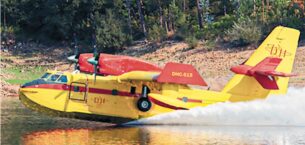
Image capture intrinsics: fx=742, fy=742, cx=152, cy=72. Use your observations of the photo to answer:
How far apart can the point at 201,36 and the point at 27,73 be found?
51.1ft

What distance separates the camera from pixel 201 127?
119 feet

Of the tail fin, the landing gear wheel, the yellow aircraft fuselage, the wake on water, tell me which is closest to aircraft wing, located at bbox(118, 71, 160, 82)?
the yellow aircraft fuselage

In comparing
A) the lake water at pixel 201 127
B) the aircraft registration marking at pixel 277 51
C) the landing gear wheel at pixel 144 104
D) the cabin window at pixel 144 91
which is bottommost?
the lake water at pixel 201 127

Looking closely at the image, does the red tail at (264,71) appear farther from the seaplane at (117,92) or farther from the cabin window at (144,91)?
the cabin window at (144,91)

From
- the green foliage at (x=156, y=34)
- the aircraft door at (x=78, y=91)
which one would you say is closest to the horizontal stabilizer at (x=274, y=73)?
A: the aircraft door at (x=78, y=91)

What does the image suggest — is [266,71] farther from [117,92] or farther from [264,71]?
[117,92]

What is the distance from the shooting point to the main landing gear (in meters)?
35.5

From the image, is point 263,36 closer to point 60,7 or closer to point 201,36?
point 201,36

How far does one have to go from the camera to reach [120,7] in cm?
7644

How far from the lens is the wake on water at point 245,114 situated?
35.8m

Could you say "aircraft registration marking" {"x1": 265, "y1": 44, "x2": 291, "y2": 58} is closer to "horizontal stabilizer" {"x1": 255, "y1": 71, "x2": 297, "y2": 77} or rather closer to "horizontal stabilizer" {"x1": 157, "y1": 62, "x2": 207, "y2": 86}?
"horizontal stabilizer" {"x1": 255, "y1": 71, "x2": 297, "y2": 77}

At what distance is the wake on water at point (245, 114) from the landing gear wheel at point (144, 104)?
0.58 meters

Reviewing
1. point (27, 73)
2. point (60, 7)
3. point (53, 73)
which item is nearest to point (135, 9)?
point (60, 7)

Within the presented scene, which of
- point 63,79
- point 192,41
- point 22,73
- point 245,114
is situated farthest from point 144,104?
point 22,73
